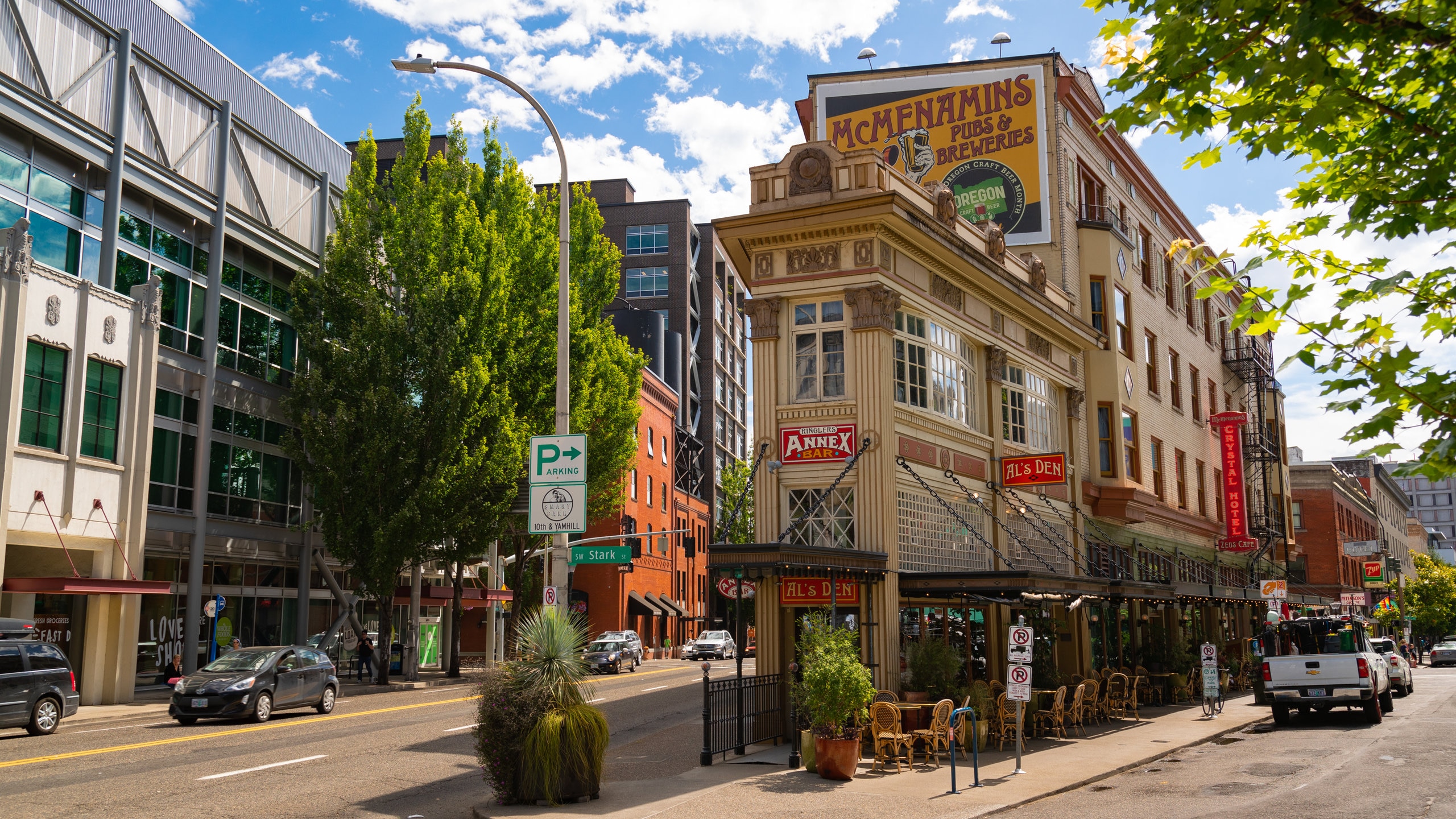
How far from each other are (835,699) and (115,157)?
2628 centimetres

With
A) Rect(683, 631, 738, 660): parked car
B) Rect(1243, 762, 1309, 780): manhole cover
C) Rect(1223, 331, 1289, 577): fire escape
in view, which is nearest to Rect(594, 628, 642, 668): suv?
Rect(683, 631, 738, 660): parked car

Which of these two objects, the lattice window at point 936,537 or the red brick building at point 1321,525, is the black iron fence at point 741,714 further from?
the red brick building at point 1321,525

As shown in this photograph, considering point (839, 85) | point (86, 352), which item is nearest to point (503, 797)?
point (86, 352)

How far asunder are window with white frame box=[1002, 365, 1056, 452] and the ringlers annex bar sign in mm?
16734

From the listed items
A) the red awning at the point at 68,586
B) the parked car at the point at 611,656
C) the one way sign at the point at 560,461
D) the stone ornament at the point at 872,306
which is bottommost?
the parked car at the point at 611,656

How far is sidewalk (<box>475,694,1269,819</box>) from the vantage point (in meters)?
12.1

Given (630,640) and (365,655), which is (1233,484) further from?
(365,655)

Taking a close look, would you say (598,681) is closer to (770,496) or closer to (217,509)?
(217,509)

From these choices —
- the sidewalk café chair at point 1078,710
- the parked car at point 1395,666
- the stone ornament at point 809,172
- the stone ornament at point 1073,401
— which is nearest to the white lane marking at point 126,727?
the stone ornament at point 809,172

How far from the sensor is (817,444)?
1973 centimetres

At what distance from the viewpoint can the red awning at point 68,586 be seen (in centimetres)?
2483

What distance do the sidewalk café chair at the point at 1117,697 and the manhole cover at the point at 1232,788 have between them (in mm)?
8692

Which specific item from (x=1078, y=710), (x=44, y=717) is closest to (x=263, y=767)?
(x=44, y=717)

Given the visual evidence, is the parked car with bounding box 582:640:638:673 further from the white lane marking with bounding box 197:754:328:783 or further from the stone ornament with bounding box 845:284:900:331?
the white lane marking with bounding box 197:754:328:783
